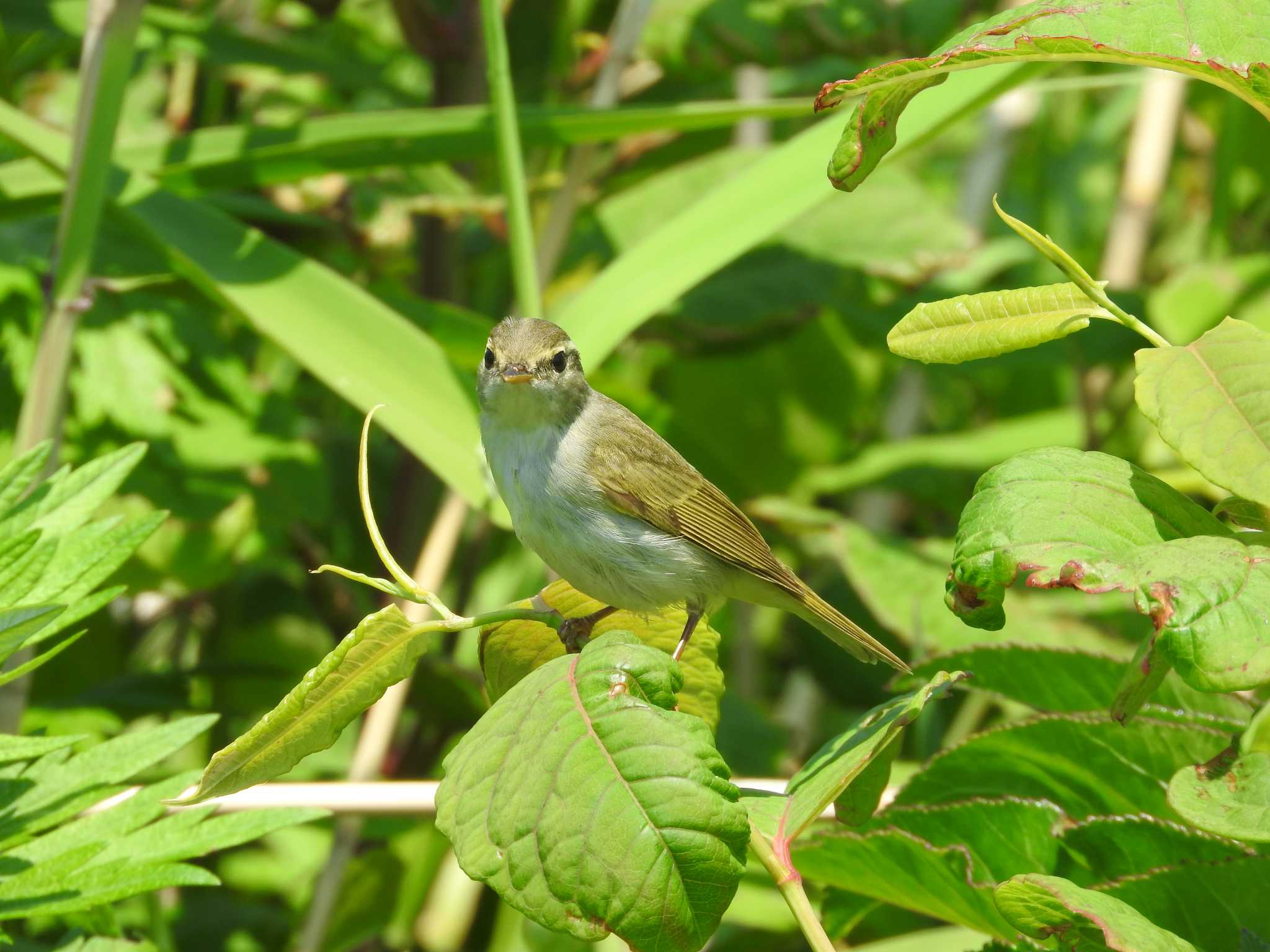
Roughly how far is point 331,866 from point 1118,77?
7.02ft

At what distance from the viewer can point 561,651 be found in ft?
4.61

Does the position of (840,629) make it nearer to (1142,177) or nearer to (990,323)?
(990,323)

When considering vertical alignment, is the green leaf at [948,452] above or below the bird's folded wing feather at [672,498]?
below

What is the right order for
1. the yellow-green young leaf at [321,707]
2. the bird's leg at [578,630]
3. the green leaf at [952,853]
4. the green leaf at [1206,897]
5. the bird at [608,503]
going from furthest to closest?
1. the bird at [608,503]
2. the bird's leg at [578,630]
3. the green leaf at [952,853]
4. the green leaf at [1206,897]
5. the yellow-green young leaf at [321,707]

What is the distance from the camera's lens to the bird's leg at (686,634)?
146 centimetres

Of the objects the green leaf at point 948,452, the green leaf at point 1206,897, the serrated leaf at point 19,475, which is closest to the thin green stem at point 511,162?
the serrated leaf at point 19,475

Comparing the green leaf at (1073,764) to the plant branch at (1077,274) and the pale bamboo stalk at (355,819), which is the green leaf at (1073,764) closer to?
the plant branch at (1077,274)

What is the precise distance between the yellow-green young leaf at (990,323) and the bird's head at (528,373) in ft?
3.27

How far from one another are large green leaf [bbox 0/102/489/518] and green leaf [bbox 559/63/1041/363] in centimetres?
25

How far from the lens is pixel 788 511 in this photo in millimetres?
3221

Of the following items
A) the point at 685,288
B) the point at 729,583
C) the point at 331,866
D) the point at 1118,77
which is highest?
the point at 1118,77

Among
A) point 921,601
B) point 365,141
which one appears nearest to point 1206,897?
point 921,601

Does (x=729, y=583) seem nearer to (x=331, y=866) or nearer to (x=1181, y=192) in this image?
(x=331, y=866)

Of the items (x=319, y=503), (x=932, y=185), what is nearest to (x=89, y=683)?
(x=319, y=503)
